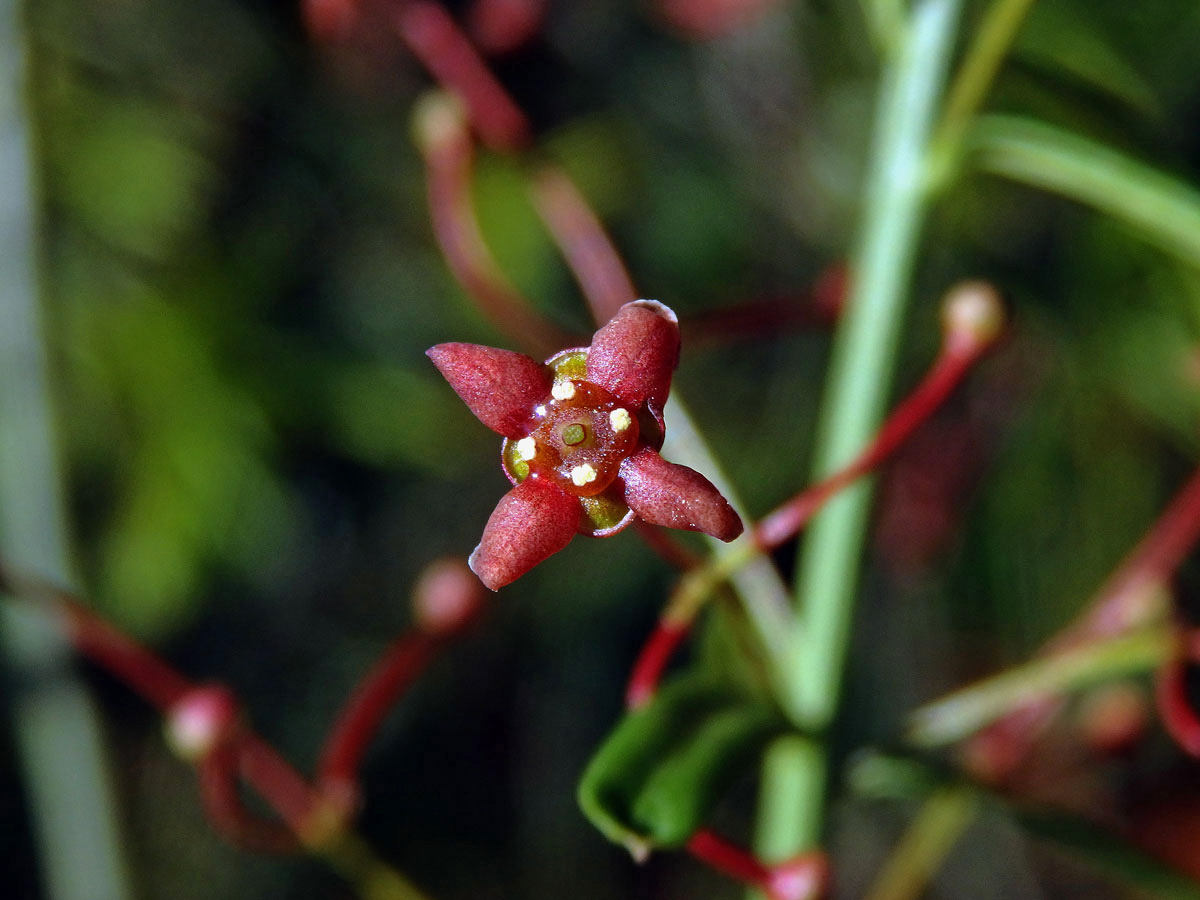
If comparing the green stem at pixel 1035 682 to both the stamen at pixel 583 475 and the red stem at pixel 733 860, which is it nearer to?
the red stem at pixel 733 860

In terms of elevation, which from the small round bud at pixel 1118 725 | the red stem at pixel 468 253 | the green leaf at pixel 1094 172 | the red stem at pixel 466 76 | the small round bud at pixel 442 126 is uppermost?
the red stem at pixel 466 76

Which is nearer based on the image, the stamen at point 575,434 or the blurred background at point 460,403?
the stamen at point 575,434

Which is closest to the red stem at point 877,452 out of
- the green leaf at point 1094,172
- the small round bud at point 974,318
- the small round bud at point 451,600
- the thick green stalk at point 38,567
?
the small round bud at point 974,318

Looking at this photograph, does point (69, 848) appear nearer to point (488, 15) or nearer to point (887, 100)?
point (488, 15)

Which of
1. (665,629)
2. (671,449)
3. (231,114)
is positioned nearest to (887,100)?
(671,449)

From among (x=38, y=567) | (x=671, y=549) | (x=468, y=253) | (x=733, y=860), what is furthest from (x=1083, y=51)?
(x=38, y=567)

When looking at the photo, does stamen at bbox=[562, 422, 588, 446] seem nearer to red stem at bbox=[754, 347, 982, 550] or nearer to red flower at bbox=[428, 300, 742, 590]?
red flower at bbox=[428, 300, 742, 590]

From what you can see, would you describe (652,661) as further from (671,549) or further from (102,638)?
(102,638)

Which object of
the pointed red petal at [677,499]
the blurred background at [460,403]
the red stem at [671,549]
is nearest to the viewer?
the pointed red petal at [677,499]
